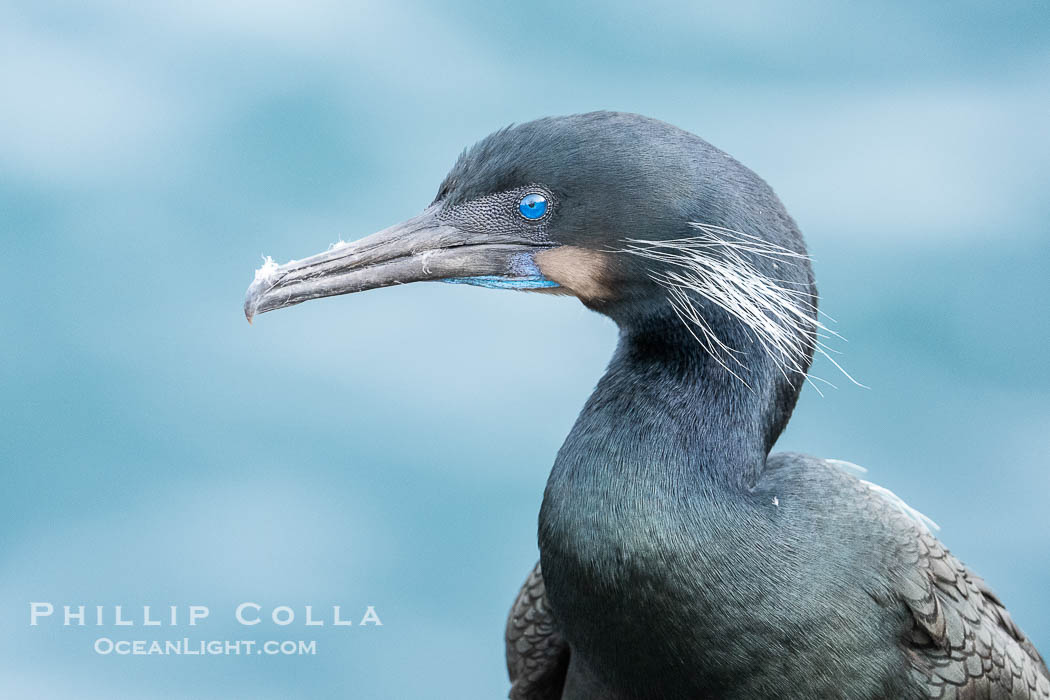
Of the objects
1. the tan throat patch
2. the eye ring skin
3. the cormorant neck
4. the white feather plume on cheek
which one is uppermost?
the eye ring skin

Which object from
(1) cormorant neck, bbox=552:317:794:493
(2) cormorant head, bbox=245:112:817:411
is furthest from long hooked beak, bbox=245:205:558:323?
(1) cormorant neck, bbox=552:317:794:493

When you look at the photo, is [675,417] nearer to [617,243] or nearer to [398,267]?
[617,243]

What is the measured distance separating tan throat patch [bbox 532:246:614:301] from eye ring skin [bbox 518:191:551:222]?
0.09m

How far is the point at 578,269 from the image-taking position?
10.6 feet

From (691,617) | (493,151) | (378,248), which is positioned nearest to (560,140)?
(493,151)

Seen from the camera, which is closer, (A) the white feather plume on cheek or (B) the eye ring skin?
(A) the white feather plume on cheek

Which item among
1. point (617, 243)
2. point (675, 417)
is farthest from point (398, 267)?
point (675, 417)

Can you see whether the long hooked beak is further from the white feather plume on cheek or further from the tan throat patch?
the white feather plume on cheek

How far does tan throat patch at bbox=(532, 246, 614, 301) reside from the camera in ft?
10.5

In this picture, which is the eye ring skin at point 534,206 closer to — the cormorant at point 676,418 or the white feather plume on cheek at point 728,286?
the cormorant at point 676,418

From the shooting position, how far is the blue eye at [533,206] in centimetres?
318

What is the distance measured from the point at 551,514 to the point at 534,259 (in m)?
0.62

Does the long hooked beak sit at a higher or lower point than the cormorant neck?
higher

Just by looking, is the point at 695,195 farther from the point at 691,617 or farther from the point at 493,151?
the point at 691,617
